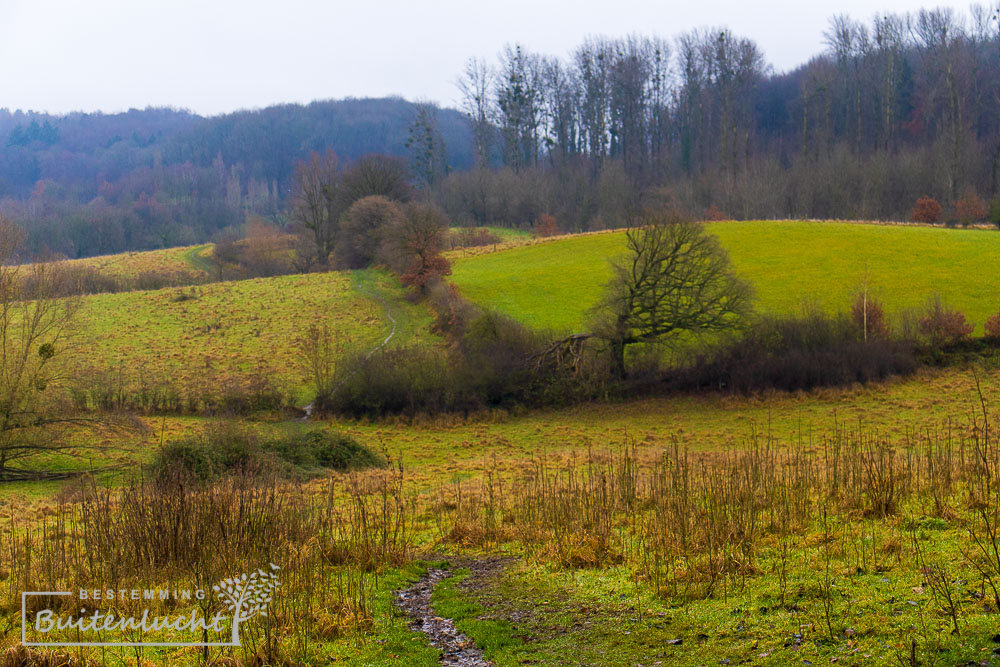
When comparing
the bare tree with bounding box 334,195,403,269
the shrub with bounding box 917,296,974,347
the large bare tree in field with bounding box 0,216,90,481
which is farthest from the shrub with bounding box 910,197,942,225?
the large bare tree in field with bounding box 0,216,90,481

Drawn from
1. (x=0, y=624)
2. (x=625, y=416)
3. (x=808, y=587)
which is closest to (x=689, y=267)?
(x=625, y=416)

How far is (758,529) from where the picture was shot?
9859mm

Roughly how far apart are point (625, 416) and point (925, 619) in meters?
31.9

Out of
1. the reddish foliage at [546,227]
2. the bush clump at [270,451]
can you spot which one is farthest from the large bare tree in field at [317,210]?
the bush clump at [270,451]

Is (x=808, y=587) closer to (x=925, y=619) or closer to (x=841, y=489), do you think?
(x=925, y=619)

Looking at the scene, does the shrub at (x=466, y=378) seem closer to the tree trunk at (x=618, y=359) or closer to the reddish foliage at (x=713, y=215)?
the tree trunk at (x=618, y=359)

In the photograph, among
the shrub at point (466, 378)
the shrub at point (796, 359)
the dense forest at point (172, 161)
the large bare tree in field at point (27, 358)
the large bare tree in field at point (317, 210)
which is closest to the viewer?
the large bare tree in field at point (27, 358)

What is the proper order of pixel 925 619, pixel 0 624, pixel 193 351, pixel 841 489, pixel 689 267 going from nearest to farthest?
1. pixel 925 619
2. pixel 0 624
3. pixel 841 489
4. pixel 689 267
5. pixel 193 351

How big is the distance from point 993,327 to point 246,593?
4412 centimetres

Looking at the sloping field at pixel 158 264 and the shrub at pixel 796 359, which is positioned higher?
the sloping field at pixel 158 264

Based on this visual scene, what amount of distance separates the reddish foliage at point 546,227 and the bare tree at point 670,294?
43.1 metres

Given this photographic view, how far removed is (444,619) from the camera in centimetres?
841

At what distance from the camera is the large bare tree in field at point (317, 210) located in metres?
77.4

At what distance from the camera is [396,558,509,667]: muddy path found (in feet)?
23.5
